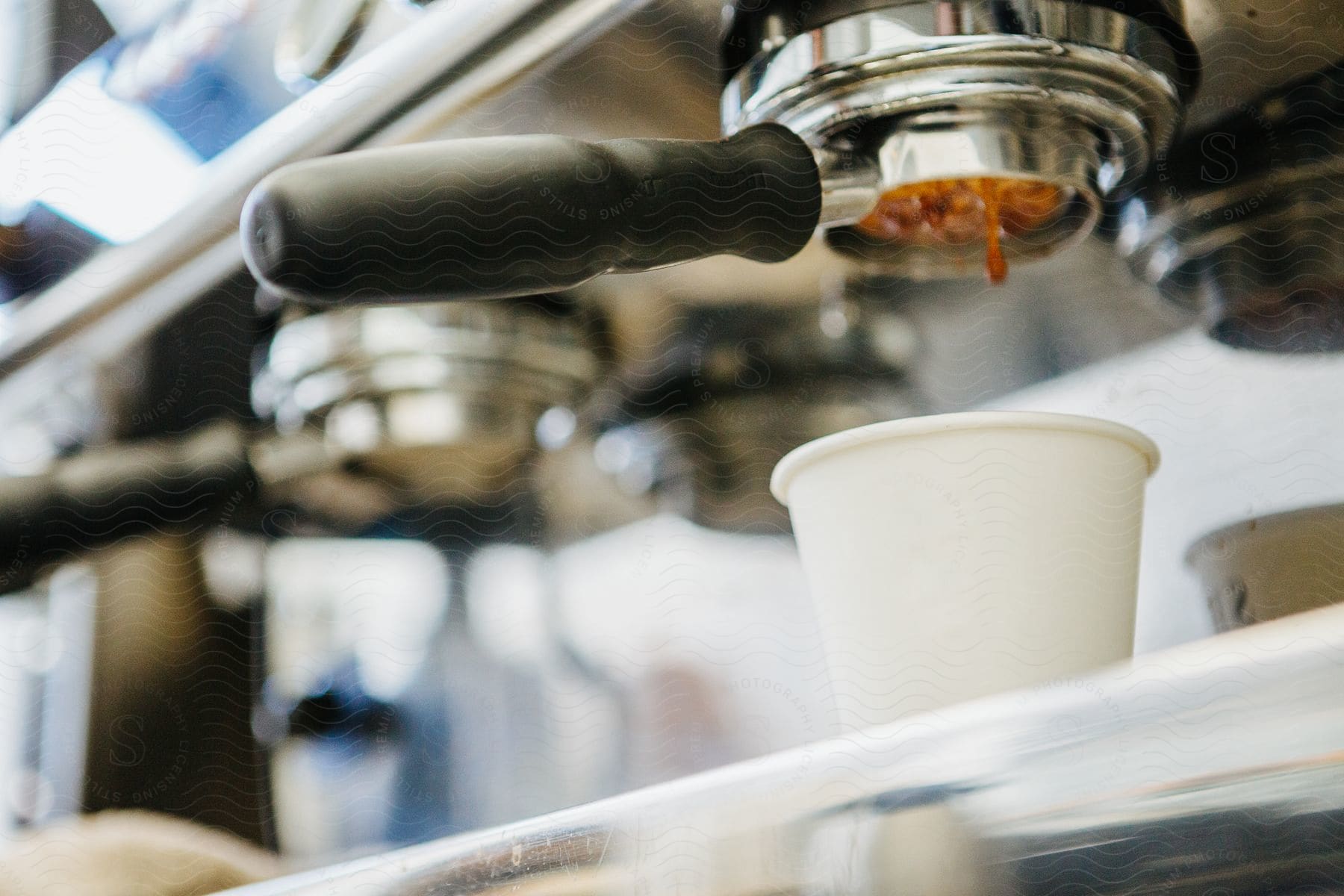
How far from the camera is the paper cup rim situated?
285 millimetres

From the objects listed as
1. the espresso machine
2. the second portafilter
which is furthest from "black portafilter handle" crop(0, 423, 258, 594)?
the second portafilter

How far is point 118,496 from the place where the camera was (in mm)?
475

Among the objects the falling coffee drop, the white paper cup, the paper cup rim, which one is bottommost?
the white paper cup

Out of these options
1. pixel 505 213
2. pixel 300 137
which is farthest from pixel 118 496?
pixel 505 213

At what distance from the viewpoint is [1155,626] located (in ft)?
1.15

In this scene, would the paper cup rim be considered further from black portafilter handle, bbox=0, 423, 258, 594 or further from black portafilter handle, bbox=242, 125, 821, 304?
black portafilter handle, bbox=0, 423, 258, 594

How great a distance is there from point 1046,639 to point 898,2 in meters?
0.14

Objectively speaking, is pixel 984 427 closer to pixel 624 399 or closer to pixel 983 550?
pixel 983 550

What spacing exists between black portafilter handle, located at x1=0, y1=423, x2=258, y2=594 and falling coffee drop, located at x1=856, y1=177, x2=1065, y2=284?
268mm

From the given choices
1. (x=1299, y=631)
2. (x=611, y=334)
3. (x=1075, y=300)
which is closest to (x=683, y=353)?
(x=611, y=334)

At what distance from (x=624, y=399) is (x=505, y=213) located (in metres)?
0.21

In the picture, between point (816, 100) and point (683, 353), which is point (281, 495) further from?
Result: point (816, 100)

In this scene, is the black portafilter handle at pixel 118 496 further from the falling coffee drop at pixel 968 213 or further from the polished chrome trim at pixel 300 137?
the falling coffee drop at pixel 968 213

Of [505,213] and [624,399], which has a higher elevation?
[505,213]
